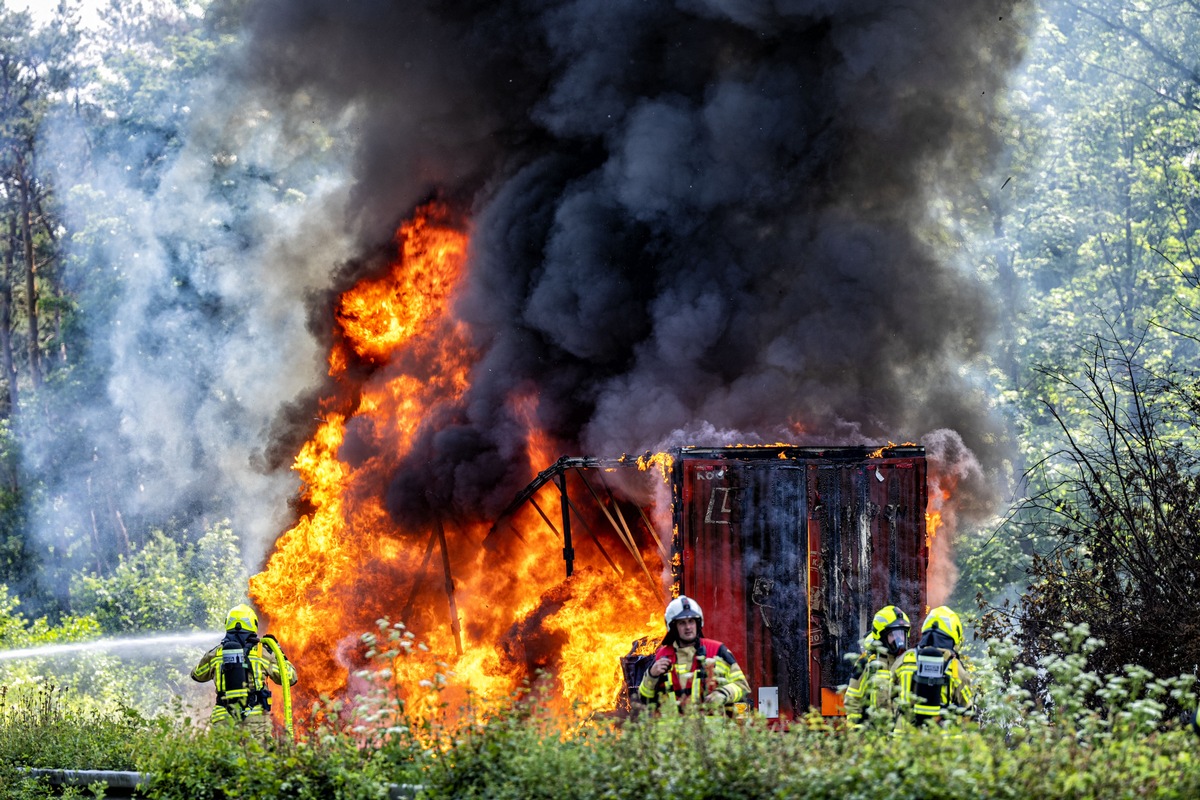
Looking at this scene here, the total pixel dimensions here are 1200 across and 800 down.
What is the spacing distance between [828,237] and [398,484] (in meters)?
5.78

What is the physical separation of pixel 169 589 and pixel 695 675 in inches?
846

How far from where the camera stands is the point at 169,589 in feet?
92.6

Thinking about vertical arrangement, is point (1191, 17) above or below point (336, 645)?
above

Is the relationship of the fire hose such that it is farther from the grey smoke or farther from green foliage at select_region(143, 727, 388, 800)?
the grey smoke

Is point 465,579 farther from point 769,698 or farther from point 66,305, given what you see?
point 66,305

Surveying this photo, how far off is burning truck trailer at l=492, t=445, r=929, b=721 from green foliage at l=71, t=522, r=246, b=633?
1703 centimetres

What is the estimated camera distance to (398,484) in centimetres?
1545

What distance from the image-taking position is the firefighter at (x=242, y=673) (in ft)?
36.5

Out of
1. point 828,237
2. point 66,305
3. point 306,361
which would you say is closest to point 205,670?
point 828,237

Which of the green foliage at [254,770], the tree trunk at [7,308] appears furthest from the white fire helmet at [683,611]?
the tree trunk at [7,308]

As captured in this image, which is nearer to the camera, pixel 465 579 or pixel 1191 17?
pixel 465 579

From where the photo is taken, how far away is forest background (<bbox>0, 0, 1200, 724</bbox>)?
2966cm

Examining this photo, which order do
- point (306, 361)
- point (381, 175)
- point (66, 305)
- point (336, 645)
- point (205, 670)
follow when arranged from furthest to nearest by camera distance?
1. point (66, 305)
2. point (306, 361)
3. point (381, 175)
4. point (336, 645)
5. point (205, 670)

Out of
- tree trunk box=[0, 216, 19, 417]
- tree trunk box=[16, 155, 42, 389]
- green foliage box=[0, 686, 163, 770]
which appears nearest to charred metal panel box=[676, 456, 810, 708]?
green foliage box=[0, 686, 163, 770]
